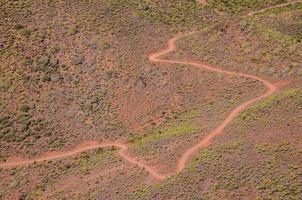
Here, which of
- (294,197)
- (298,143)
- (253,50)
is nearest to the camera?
(294,197)

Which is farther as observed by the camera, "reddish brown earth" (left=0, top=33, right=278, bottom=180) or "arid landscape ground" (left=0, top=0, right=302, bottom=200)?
"reddish brown earth" (left=0, top=33, right=278, bottom=180)

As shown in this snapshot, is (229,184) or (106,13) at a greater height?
(106,13)

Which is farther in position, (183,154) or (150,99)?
(150,99)

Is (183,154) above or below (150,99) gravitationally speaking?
below

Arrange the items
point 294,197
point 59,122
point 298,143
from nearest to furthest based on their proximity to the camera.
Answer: point 294,197
point 298,143
point 59,122

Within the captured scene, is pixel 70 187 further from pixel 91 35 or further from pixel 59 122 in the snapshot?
pixel 91 35

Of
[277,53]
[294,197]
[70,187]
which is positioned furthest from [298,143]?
[70,187]

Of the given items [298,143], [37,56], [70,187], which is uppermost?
[37,56]

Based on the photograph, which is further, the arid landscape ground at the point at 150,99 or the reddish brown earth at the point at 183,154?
the reddish brown earth at the point at 183,154
